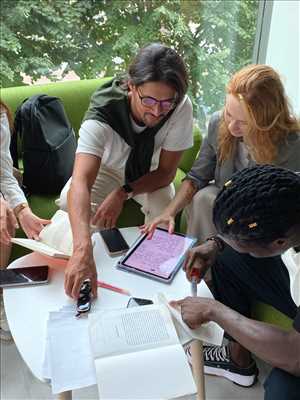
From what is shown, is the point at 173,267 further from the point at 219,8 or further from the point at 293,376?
the point at 219,8

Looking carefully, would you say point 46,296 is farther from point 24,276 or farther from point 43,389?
point 43,389

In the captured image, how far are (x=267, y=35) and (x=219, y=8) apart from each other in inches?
12.5

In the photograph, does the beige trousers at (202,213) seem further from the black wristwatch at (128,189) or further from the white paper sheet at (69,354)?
the white paper sheet at (69,354)

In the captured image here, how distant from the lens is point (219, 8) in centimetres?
233

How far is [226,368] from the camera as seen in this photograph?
1.40 meters

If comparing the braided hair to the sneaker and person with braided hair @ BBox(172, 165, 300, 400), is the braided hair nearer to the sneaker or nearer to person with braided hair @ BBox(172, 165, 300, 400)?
person with braided hair @ BBox(172, 165, 300, 400)

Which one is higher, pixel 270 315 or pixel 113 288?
pixel 113 288

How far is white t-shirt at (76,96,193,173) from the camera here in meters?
1.37

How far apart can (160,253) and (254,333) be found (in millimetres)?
393

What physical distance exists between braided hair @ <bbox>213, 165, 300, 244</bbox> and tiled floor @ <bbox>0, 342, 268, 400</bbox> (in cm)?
70

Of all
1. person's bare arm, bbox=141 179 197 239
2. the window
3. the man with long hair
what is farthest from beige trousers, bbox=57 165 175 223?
the window

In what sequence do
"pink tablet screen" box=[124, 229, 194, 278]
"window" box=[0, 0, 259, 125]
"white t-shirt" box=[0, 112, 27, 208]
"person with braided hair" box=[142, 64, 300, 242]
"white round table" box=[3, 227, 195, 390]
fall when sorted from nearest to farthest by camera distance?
"white round table" box=[3, 227, 195, 390] < "pink tablet screen" box=[124, 229, 194, 278] < "person with braided hair" box=[142, 64, 300, 242] < "white t-shirt" box=[0, 112, 27, 208] < "window" box=[0, 0, 259, 125]

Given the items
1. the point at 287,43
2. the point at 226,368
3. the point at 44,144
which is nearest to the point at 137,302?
the point at 226,368

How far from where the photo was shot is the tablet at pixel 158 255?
3.80ft
